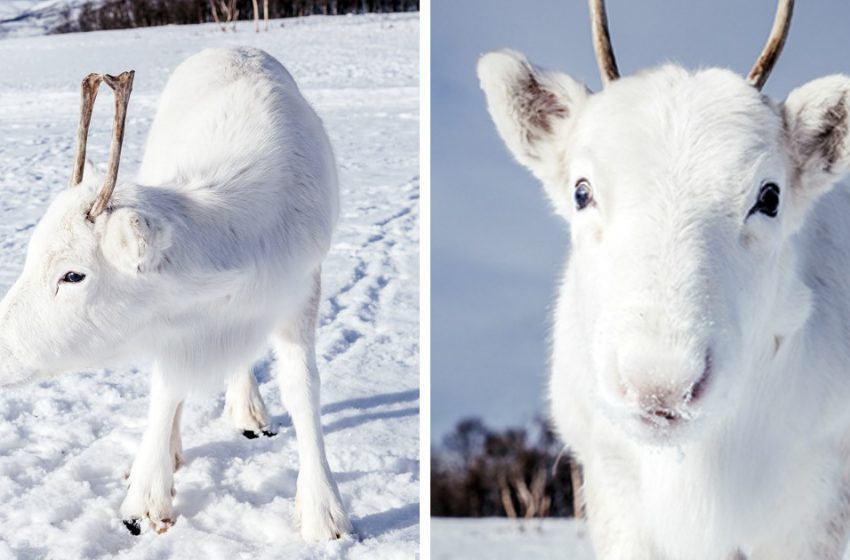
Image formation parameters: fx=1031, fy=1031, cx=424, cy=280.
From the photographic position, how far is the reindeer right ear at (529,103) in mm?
1435

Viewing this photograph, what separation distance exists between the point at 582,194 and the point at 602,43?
0.26 metres

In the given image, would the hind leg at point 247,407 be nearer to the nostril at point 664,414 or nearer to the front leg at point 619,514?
the front leg at point 619,514

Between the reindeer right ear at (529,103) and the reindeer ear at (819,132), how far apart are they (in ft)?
0.95

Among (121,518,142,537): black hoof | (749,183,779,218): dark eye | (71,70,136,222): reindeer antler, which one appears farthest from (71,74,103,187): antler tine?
(749,183,779,218): dark eye

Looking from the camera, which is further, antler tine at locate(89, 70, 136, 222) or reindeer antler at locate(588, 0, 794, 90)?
antler tine at locate(89, 70, 136, 222)

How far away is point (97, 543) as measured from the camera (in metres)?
2.15

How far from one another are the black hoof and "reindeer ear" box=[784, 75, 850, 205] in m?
1.53

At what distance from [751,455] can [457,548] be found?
3.13 metres

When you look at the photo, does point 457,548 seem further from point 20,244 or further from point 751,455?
point 751,455

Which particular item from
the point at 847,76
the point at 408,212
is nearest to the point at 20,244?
the point at 408,212

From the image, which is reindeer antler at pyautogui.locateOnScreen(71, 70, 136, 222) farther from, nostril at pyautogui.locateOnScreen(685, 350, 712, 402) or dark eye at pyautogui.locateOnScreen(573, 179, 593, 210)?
nostril at pyautogui.locateOnScreen(685, 350, 712, 402)

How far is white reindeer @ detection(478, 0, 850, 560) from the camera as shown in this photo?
3.76ft

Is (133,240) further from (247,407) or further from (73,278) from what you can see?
(247,407)

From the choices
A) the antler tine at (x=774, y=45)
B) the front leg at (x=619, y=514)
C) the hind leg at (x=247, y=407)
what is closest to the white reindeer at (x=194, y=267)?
the hind leg at (x=247, y=407)
